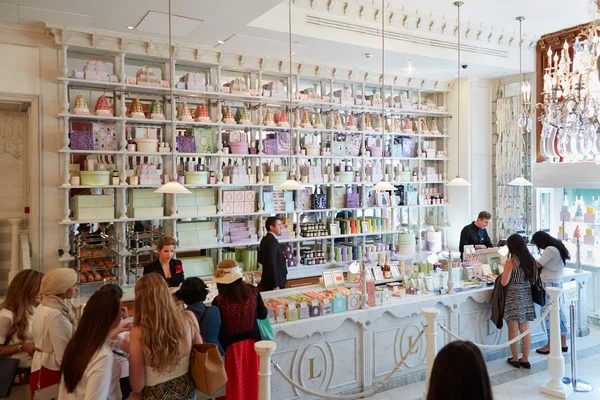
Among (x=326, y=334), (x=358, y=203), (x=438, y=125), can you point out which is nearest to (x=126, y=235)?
(x=326, y=334)

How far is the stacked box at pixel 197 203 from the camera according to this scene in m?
6.45

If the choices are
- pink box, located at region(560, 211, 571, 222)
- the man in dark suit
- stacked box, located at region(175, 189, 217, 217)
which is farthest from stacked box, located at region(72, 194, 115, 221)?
pink box, located at region(560, 211, 571, 222)

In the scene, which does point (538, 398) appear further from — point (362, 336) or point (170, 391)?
point (170, 391)

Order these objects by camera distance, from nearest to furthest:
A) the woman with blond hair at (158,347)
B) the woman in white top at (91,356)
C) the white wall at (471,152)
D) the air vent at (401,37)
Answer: the woman in white top at (91,356)
the woman with blond hair at (158,347)
the air vent at (401,37)
the white wall at (471,152)

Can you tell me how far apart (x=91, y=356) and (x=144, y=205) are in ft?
12.8

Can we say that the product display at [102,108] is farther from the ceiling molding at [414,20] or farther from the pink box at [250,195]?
the ceiling molding at [414,20]

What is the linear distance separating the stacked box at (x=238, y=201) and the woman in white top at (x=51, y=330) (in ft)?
12.4

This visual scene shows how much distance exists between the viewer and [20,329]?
11.1ft

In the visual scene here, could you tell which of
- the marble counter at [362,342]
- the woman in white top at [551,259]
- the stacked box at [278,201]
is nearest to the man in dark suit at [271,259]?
the marble counter at [362,342]

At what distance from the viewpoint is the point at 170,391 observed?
2.75 metres

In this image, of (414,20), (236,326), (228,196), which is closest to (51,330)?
(236,326)

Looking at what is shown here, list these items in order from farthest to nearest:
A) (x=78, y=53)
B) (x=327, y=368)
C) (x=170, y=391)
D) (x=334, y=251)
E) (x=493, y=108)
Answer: (x=493, y=108)
(x=334, y=251)
(x=78, y=53)
(x=327, y=368)
(x=170, y=391)

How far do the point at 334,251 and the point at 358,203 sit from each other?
0.91 m

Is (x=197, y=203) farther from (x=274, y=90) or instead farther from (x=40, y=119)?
(x=40, y=119)
